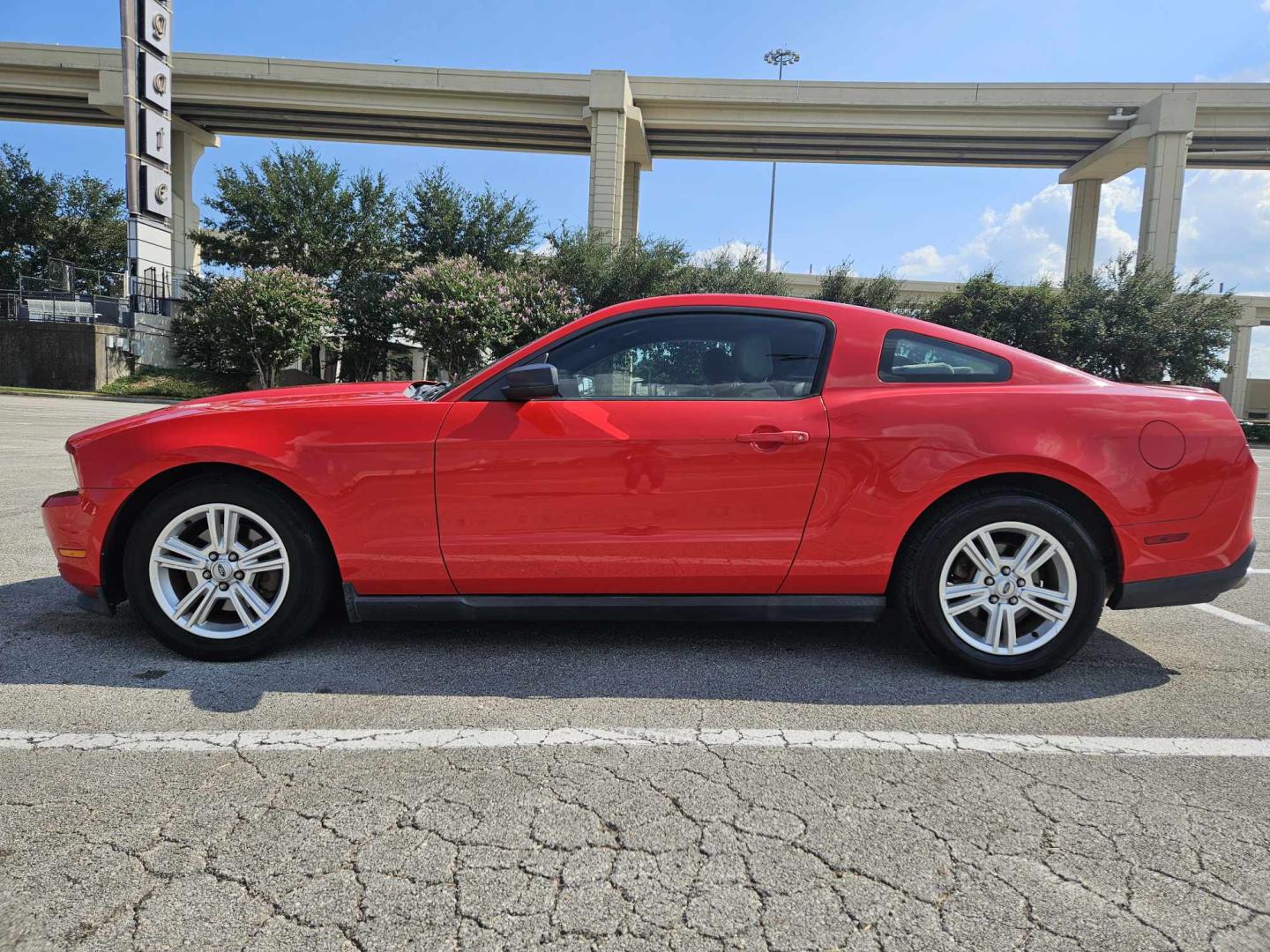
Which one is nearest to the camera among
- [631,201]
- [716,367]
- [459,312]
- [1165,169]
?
[716,367]

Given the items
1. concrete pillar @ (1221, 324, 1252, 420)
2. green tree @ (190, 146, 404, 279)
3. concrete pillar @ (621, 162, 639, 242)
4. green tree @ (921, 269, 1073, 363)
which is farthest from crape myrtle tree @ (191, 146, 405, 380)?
concrete pillar @ (1221, 324, 1252, 420)

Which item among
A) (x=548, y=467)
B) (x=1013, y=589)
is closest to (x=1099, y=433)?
(x=1013, y=589)

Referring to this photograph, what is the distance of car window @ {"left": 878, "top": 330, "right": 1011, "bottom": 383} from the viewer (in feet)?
11.3

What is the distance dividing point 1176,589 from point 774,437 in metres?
1.81

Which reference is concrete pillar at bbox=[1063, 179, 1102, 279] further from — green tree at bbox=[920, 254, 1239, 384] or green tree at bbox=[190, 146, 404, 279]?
green tree at bbox=[190, 146, 404, 279]

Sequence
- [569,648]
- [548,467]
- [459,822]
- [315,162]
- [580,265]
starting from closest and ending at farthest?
[459,822], [548,467], [569,648], [580,265], [315,162]

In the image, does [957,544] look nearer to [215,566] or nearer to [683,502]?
[683,502]

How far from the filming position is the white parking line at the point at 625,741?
104 inches

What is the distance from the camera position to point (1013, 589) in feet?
10.9

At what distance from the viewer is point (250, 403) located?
137 inches

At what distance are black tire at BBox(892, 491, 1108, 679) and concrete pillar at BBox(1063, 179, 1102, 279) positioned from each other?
41653 mm

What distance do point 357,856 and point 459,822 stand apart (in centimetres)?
28

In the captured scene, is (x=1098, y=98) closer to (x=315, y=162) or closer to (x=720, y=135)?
Answer: (x=720, y=135)

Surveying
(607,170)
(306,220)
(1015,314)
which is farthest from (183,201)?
(1015,314)
